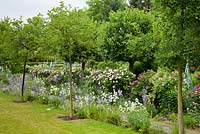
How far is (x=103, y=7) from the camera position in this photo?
34375 mm

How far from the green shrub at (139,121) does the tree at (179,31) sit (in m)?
2.04

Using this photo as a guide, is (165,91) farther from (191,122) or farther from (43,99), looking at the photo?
(43,99)

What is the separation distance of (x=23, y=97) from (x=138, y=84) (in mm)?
5310

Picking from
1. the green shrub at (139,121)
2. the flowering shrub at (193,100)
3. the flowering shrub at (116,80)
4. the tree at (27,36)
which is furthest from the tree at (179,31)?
the tree at (27,36)

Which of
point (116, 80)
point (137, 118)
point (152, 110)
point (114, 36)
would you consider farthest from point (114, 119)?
point (114, 36)

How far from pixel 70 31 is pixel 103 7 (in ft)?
86.2

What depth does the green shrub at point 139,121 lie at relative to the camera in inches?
282

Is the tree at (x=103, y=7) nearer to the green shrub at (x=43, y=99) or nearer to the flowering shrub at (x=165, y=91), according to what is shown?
the green shrub at (x=43, y=99)

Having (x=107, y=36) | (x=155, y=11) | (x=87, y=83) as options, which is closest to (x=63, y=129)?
(x=155, y=11)

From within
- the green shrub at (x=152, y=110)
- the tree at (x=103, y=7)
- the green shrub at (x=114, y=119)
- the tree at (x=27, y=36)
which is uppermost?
the tree at (x=103, y=7)

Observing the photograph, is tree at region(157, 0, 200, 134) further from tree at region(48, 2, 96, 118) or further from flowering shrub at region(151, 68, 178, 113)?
tree at region(48, 2, 96, 118)

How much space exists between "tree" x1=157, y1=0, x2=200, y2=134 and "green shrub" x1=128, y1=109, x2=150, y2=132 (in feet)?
6.70

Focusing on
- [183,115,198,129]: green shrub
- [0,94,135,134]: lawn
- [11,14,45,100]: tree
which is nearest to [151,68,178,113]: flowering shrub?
[183,115,198,129]: green shrub

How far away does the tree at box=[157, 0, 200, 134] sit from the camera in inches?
206
